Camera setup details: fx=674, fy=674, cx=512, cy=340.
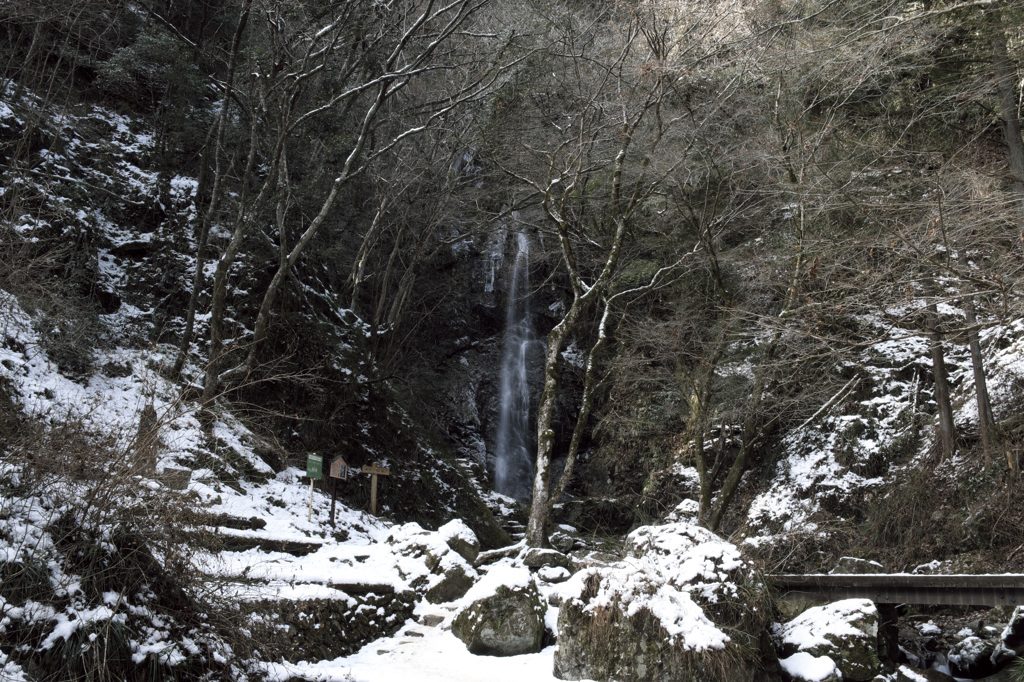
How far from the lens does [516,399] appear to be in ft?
65.5

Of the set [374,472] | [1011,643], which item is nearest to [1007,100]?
[1011,643]

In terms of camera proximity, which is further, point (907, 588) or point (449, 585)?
point (449, 585)

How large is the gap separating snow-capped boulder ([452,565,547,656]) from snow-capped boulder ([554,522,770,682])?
0.82m

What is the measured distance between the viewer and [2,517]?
142 inches

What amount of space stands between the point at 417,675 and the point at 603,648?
1.55m

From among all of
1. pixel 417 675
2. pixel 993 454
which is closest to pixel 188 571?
pixel 417 675

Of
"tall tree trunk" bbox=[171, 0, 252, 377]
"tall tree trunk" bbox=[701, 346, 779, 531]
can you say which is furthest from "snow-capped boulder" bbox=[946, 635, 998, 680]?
"tall tree trunk" bbox=[171, 0, 252, 377]

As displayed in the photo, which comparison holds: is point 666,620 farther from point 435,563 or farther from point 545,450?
point 545,450

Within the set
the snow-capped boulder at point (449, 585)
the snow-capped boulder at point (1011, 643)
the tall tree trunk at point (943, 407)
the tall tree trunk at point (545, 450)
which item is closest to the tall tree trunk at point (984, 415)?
the tall tree trunk at point (943, 407)

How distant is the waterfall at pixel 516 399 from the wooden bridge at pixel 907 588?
12.3 m

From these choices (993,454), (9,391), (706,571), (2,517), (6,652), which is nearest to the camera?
(6,652)

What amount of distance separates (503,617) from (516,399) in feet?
44.5

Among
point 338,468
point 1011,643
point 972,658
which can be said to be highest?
point 338,468

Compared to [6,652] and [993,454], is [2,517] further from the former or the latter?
[993,454]
